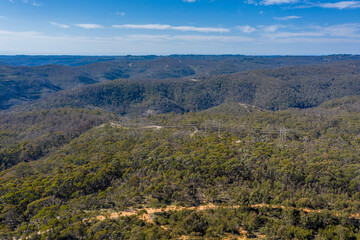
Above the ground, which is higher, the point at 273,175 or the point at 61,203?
the point at 273,175

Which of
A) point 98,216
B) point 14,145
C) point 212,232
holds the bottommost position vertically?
point 14,145

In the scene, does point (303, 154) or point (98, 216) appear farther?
point (303, 154)

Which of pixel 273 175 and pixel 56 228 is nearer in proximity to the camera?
pixel 56 228

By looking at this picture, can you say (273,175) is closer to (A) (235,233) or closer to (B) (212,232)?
(A) (235,233)

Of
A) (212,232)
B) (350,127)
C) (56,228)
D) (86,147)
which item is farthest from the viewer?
(350,127)

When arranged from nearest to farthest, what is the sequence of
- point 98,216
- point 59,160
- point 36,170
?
point 98,216 < point 36,170 < point 59,160

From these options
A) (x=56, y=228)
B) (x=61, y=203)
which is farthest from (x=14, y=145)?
(x=56, y=228)

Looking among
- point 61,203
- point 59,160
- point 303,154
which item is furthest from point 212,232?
point 59,160

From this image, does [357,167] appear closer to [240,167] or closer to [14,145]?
[240,167]

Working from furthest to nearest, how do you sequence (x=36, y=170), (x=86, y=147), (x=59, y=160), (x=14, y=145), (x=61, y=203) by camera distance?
(x=14, y=145), (x=86, y=147), (x=59, y=160), (x=36, y=170), (x=61, y=203)
